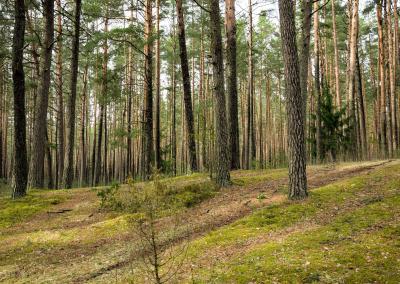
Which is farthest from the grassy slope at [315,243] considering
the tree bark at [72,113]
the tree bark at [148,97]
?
the tree bark at [72,113]

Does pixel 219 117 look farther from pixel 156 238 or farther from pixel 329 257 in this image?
pixel 329 257

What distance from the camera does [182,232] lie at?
25.6ft

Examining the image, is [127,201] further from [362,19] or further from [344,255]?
[362,19]

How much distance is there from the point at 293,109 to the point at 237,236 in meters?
3.17

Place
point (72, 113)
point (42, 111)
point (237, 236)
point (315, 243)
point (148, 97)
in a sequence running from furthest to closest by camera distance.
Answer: point (148, 97) → point (72, 113) → point (42, 111) → point (237, 236) → point (315, 243)

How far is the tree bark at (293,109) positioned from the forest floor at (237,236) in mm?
468

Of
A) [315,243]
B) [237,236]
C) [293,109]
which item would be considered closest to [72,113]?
[293,109]

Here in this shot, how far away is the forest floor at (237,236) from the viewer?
201 inches

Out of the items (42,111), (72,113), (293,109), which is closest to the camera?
(293,109)

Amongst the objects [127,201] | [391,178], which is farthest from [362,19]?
[127,201]

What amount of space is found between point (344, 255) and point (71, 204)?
857cm

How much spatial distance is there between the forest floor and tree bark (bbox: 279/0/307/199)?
18.4 inches

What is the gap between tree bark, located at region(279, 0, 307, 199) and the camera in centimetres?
806

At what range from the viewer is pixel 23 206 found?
10.7 m
